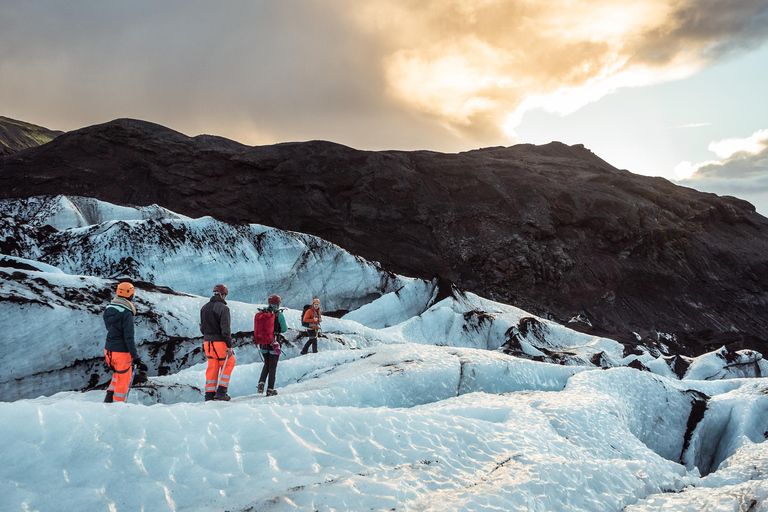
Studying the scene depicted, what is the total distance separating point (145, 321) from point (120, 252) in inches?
282

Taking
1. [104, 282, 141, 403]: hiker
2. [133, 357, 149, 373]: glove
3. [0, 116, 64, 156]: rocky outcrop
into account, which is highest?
[0, 116, 64, 156]: rocky outcrop

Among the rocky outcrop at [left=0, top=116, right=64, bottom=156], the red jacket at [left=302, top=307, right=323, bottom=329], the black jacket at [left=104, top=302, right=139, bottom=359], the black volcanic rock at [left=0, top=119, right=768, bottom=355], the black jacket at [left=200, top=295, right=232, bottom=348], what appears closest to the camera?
the black jacket at [left=104, top=302, right=139, bottom=359]

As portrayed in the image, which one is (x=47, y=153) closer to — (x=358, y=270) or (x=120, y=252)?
(x=120, y=252)

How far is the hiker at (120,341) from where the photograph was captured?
15.2 ft

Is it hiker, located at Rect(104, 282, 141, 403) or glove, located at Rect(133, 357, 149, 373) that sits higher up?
hiker, located at Rect(104, 282, 141, 403)

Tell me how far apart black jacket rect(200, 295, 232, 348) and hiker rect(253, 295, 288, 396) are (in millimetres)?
538

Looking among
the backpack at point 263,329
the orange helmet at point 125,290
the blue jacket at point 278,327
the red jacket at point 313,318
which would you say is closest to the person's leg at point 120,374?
the orange helmet at point 125,290

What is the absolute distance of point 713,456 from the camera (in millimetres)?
6855

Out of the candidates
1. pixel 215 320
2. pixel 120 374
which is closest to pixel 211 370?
pixel 215 320

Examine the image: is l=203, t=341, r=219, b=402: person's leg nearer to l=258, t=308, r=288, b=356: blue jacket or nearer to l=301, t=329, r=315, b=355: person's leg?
l=258, t=308, r=288, b=356: blue jacket

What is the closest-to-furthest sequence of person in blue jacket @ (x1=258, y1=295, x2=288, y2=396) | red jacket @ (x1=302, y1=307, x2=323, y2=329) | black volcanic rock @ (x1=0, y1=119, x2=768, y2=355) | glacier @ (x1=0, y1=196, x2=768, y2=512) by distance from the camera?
glacier @ (x1=0, y1=196, x2=768, y2=512)
person in blue jacket @ (x1=258, y1=295, x2=288, y2=396)
red jacket @ (x1=302, y1=307, x2=323, y2=329)
black volcanic rock @ (x1=0, y1=119, x2=768, y2=355)

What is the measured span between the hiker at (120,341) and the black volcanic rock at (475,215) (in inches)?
1165

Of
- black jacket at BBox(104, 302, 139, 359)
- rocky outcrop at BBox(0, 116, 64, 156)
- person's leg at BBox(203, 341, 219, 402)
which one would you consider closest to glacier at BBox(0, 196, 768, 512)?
person's leg at BBox(203, 341, 219, 402)

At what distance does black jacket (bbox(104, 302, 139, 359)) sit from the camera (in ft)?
15.2
